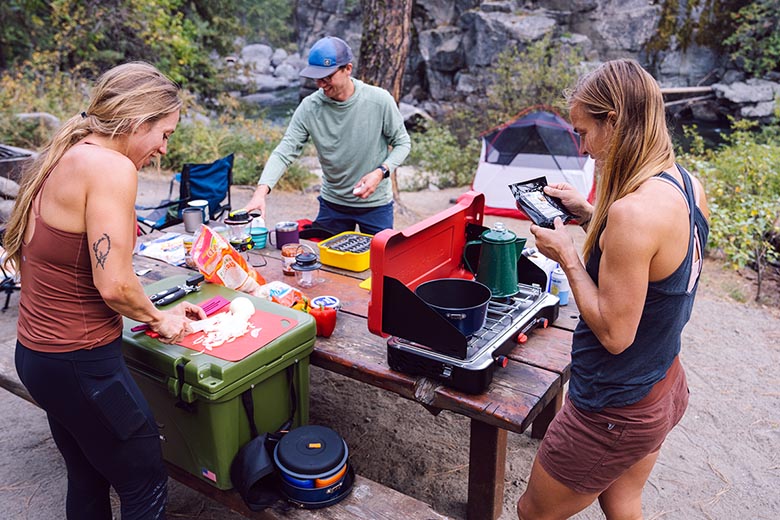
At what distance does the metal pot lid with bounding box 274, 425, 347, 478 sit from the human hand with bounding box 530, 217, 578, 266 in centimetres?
96

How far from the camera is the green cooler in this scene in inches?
74.7

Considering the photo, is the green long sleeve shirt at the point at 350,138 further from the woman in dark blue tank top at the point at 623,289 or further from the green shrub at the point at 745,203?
the green shrub at the point at 745,203

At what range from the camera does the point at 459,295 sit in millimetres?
2092

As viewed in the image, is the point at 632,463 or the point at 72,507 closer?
the point at 632,463

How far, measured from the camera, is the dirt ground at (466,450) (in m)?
2.63

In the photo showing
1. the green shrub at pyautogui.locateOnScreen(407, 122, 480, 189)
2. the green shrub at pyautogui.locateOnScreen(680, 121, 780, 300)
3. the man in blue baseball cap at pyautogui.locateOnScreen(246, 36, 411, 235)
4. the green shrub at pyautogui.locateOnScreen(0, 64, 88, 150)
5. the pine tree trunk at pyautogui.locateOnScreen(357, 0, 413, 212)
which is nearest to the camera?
the man in blue baseball cap at pyautogui.locateOnScreen(246, 36, 411, 235)

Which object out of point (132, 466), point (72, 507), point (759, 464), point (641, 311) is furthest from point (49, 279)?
point (759, 464)

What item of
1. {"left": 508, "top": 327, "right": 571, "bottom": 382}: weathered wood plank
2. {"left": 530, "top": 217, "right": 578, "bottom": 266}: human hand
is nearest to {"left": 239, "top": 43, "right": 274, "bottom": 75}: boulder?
{"left": 508, "top": 327, "right": 571, "bottom": 382}: weathered wood plank

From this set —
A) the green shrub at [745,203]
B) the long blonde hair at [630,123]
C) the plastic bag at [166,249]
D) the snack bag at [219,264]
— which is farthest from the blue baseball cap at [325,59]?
the green shrub at [745,203]

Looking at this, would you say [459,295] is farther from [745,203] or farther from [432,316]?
[745,203]

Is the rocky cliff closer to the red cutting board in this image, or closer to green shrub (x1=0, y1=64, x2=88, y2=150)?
green shrub (x1=0, y1=64, x2=88, y2=150)

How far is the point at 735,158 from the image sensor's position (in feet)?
23.1

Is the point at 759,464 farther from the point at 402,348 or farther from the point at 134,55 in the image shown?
the point at 134,55

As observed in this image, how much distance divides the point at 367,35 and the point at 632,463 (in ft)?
19.1
